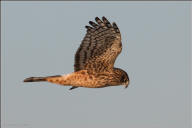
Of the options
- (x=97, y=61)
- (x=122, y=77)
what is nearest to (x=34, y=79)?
(x=97, y=61)

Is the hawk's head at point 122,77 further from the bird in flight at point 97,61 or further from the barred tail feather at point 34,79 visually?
the barred tail feather at point 34,79

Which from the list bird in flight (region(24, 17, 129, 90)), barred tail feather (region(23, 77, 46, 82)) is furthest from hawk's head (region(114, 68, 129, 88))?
barred tail feather (region(23, 77, 46, 82))

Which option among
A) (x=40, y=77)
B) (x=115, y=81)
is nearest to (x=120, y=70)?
(x=115, y=81)

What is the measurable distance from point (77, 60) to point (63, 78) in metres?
0.73

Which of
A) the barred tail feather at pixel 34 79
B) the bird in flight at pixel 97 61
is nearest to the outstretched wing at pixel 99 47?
the bird in flight at pixel 97 61

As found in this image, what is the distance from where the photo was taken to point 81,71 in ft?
99.3

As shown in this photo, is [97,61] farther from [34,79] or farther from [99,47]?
[34,79]

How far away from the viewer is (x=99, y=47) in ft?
99.0

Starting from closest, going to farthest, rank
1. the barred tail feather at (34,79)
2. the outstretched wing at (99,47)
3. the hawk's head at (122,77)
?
the outstretched wing at (99,47), the barred tail feather at (34,79), the hawk's head at (122,77)

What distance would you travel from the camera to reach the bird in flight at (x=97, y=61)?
98.1ft

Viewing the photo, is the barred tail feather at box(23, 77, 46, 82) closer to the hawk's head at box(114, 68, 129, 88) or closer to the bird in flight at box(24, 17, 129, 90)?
the bird in flight at box(24, 17, 129, 90)

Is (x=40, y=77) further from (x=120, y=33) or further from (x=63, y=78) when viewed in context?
(x=120, y=33)

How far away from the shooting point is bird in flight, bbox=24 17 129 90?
29.9m

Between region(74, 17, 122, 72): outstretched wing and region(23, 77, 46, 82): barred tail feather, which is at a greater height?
region(74, 17, 122, 72): outstretched wing
